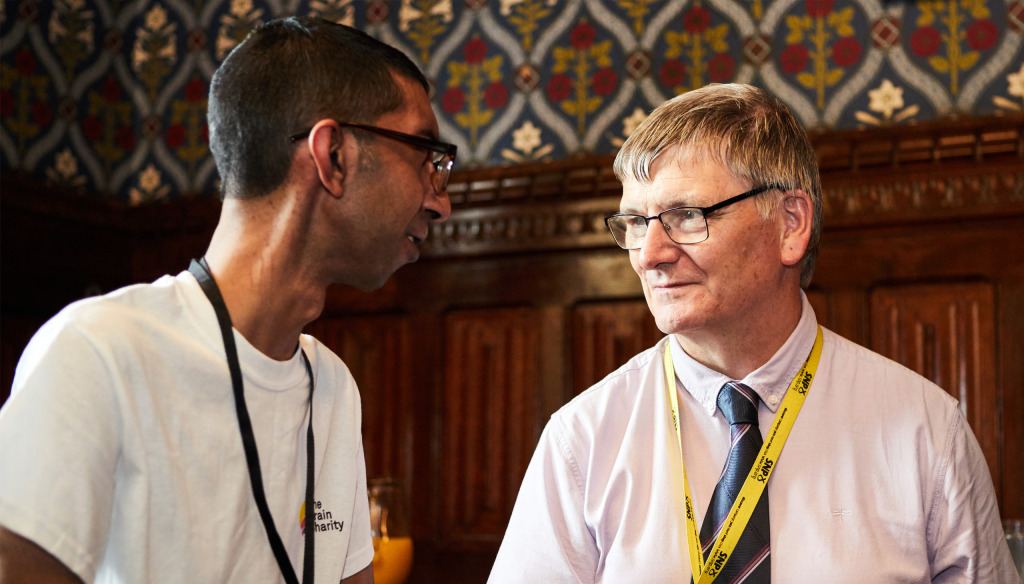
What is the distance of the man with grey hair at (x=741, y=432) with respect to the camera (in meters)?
1.41

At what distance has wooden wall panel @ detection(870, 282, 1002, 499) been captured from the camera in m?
2.36

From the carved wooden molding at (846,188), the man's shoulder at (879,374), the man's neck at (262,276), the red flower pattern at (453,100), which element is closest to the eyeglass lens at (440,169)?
the man's neck at (262,276)

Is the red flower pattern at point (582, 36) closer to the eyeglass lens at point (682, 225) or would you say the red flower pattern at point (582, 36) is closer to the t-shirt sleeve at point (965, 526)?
the eyeglass lens at point (682, 225)

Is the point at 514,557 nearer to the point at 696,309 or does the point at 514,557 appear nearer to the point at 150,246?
the point at 696,309

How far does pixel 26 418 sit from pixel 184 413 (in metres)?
0.19

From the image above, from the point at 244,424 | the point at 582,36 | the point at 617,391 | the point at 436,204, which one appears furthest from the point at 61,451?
the point at 582,36

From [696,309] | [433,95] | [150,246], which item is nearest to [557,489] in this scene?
[696,309]

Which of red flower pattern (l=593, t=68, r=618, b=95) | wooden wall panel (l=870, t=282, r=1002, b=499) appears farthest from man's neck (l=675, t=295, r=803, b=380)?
red flower pattern (l=593, t=68, r=618, b=95)

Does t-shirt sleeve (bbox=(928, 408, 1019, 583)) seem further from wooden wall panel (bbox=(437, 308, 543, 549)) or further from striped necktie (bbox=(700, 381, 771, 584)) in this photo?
wooden wall panel (bbox=(437, 308, 543, 549))

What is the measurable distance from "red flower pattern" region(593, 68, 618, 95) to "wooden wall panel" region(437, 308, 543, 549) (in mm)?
696

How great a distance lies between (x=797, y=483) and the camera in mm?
1462

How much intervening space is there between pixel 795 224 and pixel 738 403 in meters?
0.32

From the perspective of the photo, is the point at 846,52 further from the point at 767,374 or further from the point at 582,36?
the point at 767,374

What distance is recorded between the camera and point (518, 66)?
295 cm
